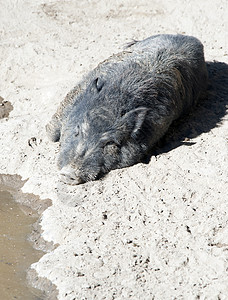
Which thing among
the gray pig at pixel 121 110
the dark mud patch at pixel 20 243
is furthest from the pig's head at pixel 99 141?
the dark mud patch at pixel 20 243

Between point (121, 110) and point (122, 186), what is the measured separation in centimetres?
114

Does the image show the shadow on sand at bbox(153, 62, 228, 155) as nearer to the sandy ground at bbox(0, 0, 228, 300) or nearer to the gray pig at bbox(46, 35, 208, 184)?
the sandy ground at bbox(0, 0, 228, 300)

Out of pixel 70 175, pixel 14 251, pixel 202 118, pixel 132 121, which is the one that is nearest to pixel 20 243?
pixel 14 251

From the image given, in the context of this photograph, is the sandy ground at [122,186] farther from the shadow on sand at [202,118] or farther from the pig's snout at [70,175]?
the pig's snout at [70,175]

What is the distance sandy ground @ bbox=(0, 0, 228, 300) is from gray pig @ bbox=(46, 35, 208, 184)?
233 millimetres

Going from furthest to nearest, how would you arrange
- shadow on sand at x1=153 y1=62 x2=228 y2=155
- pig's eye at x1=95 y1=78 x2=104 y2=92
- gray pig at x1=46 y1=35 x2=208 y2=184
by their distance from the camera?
shadow on sand at x1=153 y1=62 x2=228 y2=155, pig's eye at x1=95 y1=78 x2=104 y2=92, gray pig at x1=46 y1=35 x2=208 y2=184

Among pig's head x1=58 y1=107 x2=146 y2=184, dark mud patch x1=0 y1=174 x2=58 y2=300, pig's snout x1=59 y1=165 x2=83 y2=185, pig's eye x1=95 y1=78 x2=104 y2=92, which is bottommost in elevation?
dark mud patch x1=0 y1=174 x2=58 y2=300

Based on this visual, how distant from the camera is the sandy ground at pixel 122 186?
20.3 ft

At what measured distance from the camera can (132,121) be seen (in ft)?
26.5

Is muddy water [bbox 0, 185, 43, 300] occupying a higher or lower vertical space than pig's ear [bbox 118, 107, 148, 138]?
lower

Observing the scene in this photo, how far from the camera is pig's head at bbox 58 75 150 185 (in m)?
7.91

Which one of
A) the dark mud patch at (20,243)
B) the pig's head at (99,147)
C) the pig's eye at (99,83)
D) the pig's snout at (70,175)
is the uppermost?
the pig's eye at (99,83)

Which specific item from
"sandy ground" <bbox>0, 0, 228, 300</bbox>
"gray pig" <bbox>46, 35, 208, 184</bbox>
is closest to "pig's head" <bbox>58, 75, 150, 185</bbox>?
"gray pig" <bbox>46, 35, 208, 184</bbox>

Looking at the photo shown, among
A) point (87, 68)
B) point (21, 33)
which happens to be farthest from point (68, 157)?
point (21, 33)
